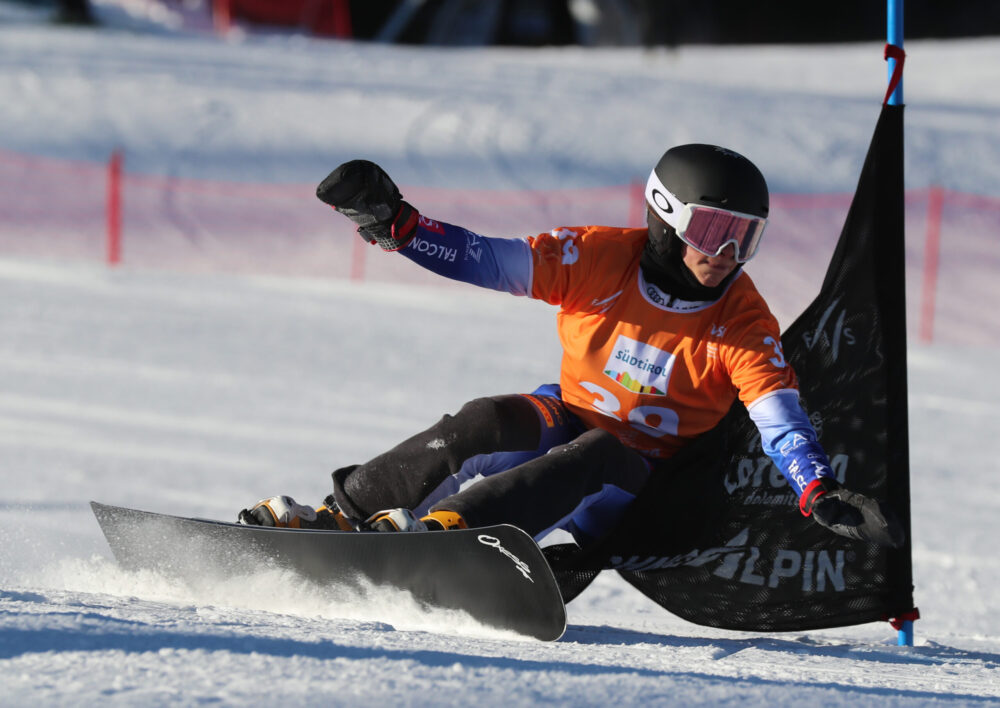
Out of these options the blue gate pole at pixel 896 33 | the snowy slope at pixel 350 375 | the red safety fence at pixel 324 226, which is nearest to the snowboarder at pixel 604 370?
the snowy slope at pixel 350 375

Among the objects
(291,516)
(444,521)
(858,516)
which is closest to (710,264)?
(858,516)

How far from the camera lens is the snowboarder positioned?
309 cm

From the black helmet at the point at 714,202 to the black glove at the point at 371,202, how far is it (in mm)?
734

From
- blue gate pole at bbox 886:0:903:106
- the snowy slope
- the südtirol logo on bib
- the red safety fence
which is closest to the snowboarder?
the südtirol logo on bib

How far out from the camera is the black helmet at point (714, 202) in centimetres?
318

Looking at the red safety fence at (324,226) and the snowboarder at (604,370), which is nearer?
the snowboarder at (604,370)

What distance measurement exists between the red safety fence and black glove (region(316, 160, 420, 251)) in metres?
9.61

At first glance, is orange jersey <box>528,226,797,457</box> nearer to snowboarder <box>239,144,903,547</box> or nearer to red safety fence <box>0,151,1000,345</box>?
snowboarder <box>239,144,903,547</box>

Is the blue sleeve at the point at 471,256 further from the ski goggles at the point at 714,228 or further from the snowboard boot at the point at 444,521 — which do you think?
the snowboard boot at the point at 444,521

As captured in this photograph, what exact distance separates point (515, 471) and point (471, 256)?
2.07ft

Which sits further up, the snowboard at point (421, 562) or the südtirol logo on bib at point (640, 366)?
the südtirol logo on bib at point (640, 366)

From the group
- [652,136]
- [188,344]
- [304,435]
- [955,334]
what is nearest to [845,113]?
[652,136]

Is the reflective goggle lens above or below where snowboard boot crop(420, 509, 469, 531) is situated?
above

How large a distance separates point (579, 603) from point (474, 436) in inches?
48.4
